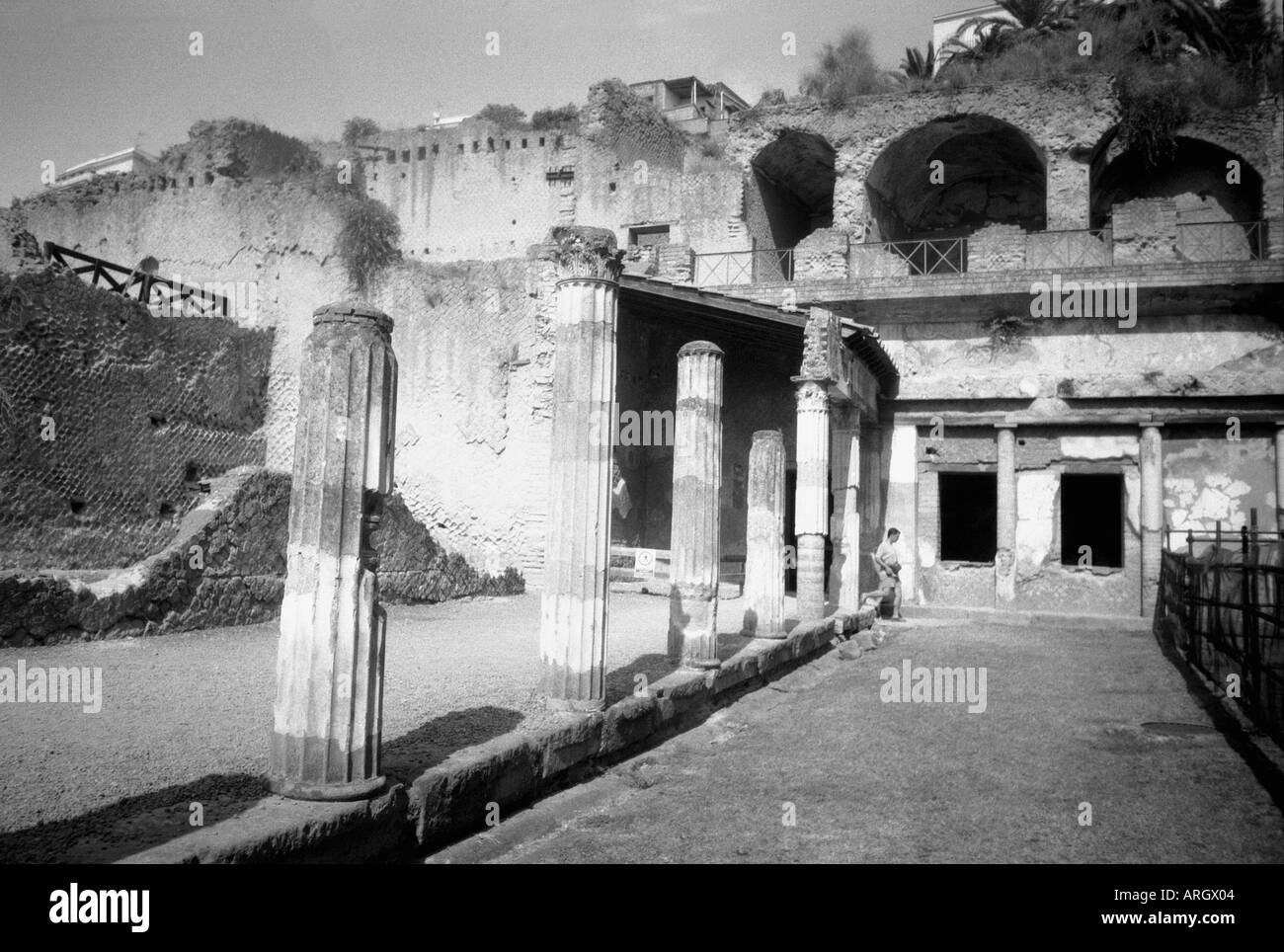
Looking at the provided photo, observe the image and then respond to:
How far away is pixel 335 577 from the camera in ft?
13.1

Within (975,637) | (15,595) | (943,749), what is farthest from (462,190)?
(943,749)

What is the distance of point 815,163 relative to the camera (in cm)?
2064

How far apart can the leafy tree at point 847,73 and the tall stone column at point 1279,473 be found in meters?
8.96

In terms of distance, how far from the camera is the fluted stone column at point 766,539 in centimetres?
958

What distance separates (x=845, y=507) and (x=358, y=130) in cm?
2017

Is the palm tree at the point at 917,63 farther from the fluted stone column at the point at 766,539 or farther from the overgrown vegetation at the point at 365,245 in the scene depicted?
the fluted stone column at the point at 766,539

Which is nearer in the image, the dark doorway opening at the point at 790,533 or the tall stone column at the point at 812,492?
the tall stone column at the point at 812,492

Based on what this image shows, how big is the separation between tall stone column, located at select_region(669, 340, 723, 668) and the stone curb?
326 mm

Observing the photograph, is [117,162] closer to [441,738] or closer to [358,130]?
[358,130]

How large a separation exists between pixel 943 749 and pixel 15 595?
20.3 feet

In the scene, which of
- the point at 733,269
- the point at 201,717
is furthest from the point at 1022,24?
the point at 201,717

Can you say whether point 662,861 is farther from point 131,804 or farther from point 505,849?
point 131,804

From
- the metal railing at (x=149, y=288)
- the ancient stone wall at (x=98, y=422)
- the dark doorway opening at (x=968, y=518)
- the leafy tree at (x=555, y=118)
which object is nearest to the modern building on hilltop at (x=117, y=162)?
the metal railing at (x=149, y=288)

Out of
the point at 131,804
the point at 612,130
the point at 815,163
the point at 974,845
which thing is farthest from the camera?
the point at 612,130
